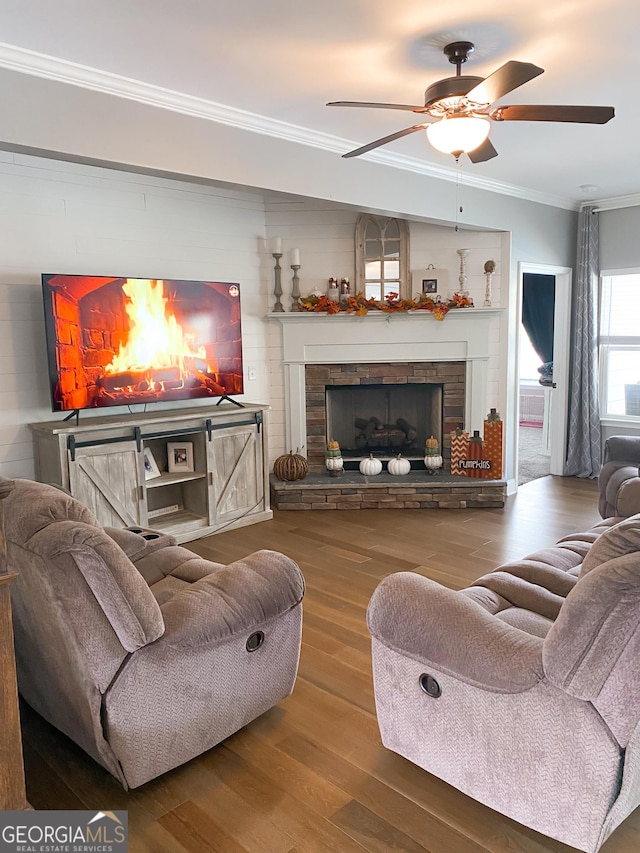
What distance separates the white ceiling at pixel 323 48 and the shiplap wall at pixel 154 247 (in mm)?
694

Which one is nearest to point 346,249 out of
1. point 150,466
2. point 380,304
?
point 380,304

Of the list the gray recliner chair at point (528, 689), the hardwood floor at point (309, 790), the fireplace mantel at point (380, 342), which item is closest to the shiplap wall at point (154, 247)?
the fireplace mantel at point (380, 342)

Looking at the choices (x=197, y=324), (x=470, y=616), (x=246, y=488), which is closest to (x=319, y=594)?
(x=246, y=488)

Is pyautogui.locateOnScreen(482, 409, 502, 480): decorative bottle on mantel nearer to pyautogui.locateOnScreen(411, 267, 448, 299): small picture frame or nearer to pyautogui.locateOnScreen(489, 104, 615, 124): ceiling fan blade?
pyautogui.locateOnScreen(411, 267, 448, 299): small picture frame

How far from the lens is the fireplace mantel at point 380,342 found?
5.47m

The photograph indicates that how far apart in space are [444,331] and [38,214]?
3255mm

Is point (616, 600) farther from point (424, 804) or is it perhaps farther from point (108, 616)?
point (108, 616)

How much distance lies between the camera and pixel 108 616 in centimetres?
187

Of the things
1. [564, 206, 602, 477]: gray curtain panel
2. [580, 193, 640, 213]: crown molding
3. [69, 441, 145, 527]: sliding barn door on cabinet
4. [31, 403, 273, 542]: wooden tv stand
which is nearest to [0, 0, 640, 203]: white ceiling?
[31, 403, 273, 542]: wooden tv stand

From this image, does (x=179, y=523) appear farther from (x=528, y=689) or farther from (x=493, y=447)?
(x=528, y=689)

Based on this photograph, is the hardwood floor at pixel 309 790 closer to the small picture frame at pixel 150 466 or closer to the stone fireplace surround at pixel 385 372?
the small picture frame at pixel 150 466

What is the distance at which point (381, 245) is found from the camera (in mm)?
5465

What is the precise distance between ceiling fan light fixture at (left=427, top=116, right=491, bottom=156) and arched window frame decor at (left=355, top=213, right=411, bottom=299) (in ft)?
8.32

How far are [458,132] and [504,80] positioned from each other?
0.43 m
